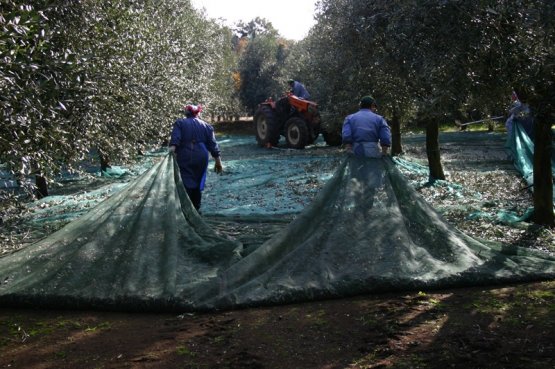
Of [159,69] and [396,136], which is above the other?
[159,69]

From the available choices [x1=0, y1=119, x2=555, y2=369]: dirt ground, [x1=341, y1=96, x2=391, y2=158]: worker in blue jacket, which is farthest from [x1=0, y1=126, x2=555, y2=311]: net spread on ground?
[x1=341, y1=96, x2=391, y2=158]: worker in blue jacket

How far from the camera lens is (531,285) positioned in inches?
269

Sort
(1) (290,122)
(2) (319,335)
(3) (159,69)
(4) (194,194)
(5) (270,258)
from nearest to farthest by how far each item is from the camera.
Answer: (2) (319,335) → (5) (270,258) → (4) (194,194) → (3) (159,69) → (1) (290,122)

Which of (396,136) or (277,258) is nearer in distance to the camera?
(277,258)

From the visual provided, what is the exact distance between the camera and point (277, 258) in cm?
712

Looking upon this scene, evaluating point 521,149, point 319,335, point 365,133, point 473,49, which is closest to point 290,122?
point 521,149

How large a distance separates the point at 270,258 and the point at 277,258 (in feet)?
0.27

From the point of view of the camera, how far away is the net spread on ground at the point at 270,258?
662cm

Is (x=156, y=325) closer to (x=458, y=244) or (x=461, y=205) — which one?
(x=458, y=244)

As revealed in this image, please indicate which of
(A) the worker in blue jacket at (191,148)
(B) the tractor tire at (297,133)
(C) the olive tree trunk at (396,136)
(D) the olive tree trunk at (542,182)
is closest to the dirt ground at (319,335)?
(D) the olive tree trunk at (542,182)

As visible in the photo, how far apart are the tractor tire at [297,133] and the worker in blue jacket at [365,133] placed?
1578 centimetres

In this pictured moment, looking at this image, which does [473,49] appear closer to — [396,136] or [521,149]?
[521,149]

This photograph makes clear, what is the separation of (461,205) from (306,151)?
42.2ft

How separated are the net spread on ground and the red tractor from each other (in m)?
16.9
